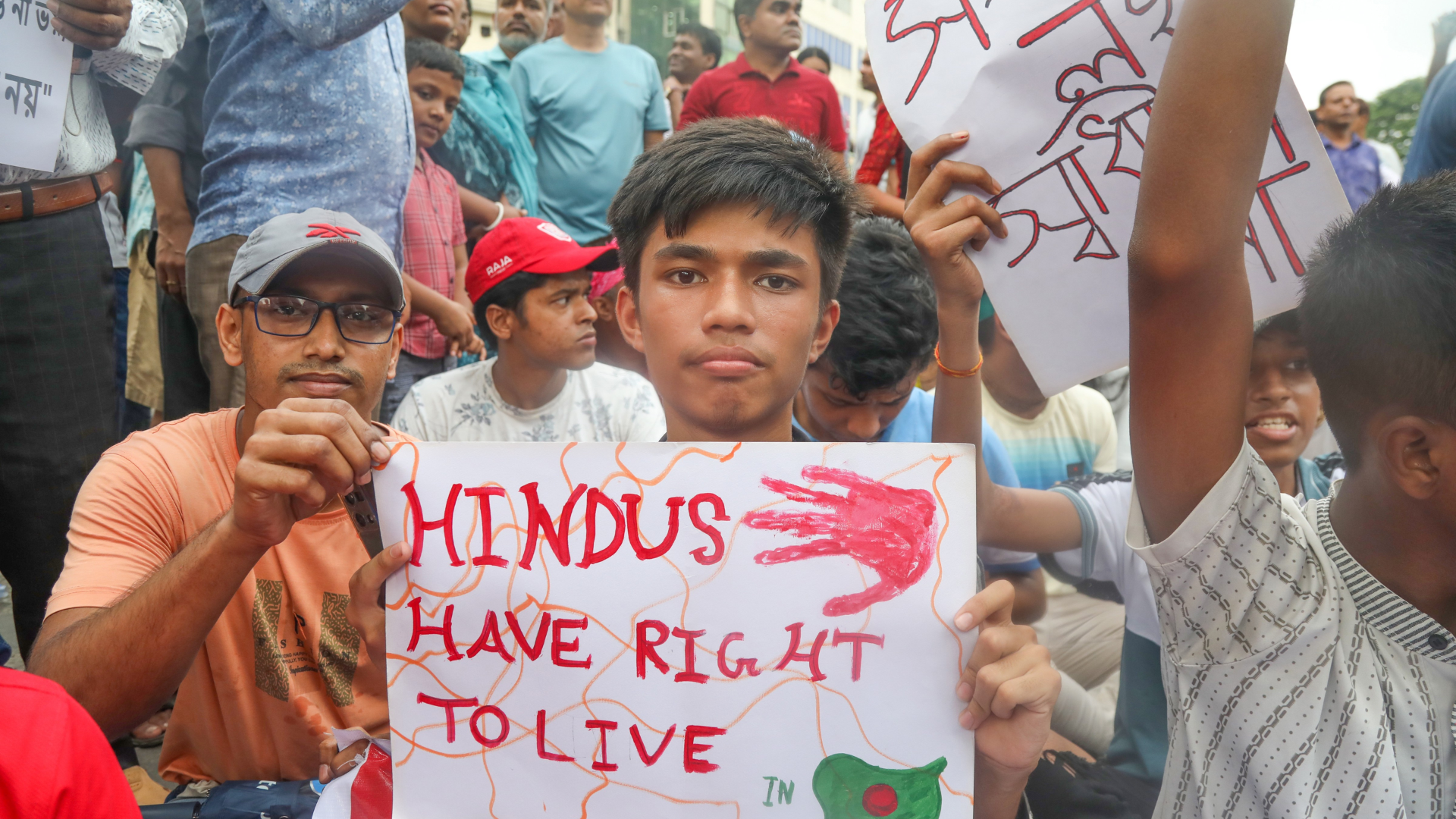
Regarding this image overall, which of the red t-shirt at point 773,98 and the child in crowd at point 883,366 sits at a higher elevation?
the red t-shirt at point 773,98

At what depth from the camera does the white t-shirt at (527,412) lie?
10.7ft

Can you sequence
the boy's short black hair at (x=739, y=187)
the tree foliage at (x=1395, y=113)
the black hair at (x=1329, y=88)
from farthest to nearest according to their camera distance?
1. the tree foliage at (x=1395, y=113)
2. the black hair at (x=1329, y=88)
3. the boy's short black hair at (x=739, y=187)

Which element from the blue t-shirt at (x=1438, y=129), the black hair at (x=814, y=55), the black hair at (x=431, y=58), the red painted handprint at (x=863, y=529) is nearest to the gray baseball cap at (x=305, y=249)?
the red painted handprint at (x=863, y=529)

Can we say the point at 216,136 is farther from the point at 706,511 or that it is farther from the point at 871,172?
the point at 871,172

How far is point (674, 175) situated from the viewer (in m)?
1.74

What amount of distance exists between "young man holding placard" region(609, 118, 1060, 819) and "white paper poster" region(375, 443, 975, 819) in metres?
0.32

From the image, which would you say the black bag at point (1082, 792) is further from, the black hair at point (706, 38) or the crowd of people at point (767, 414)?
the black hair at point (706, 38)

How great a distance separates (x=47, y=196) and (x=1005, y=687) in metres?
2.33

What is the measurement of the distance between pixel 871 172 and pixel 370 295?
311cm

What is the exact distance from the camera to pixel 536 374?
11.1 ft

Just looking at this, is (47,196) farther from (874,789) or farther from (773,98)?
(773,98)

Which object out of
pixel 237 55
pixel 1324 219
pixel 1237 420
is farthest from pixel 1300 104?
pixel 237 55

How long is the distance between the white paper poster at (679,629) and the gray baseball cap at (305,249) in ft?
2.69

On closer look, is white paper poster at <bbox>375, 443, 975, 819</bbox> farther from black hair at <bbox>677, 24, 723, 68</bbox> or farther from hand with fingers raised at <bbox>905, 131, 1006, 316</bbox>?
black hair at <bbox>677, 24, 723, 68</bbox>
